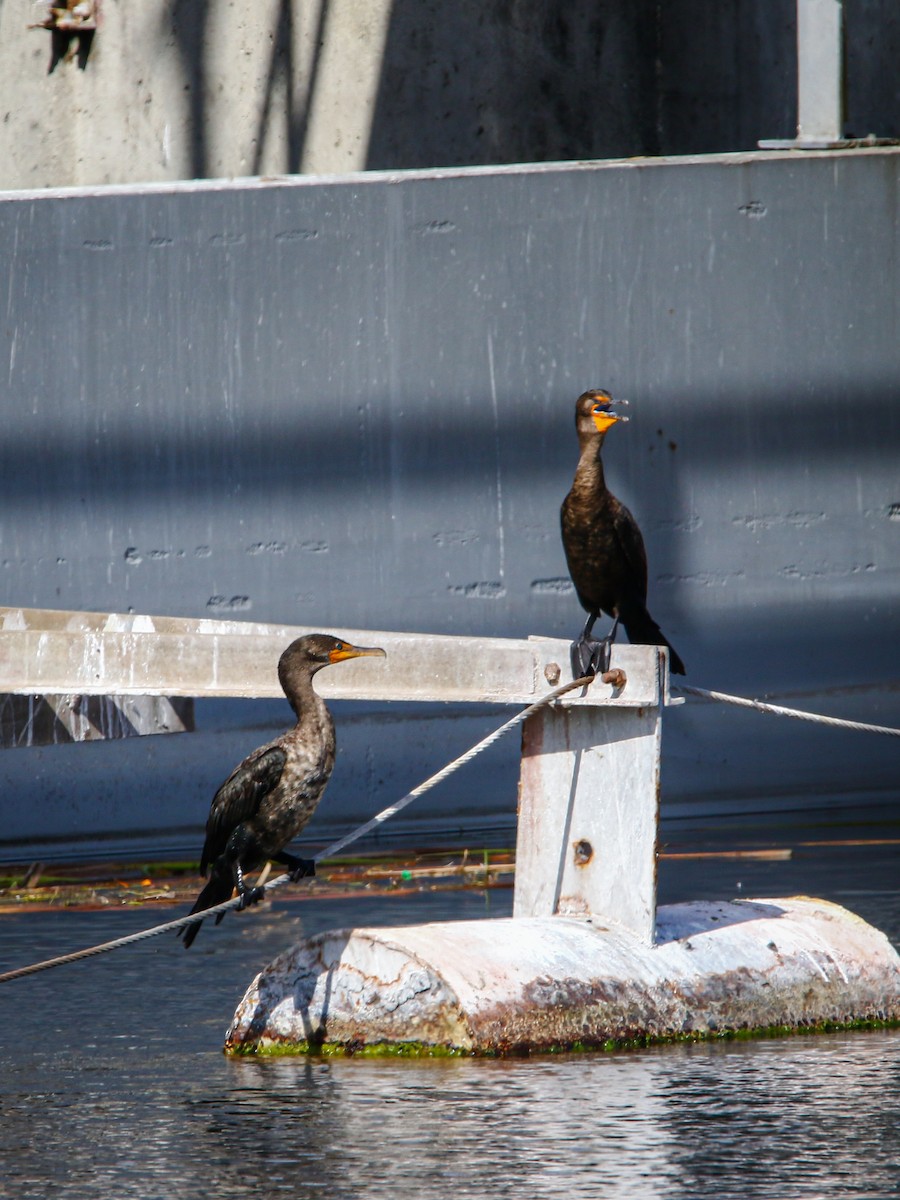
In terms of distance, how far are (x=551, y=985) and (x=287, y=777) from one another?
87 centimetres

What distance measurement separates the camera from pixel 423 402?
10.4 m

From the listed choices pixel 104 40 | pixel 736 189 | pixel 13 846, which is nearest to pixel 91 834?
pixel 13 846

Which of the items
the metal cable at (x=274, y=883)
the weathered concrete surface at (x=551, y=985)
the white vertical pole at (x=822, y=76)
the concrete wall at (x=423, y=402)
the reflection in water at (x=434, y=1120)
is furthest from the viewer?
the white vertical pole at (x=822, y=76)

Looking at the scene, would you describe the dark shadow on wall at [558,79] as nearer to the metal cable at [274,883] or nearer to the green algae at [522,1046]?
the metal cable at [274,883]

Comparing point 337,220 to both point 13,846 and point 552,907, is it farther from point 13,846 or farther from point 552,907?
point 552,907

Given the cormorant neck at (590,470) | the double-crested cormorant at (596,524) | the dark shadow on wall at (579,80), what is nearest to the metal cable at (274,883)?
the double-crested cormorant at (596,524)

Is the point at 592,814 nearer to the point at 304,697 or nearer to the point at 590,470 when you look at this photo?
the point at 304,697

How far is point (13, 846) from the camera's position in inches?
404

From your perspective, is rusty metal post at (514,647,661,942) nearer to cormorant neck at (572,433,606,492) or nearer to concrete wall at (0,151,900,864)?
cormorant neck at (572,433,606,492)

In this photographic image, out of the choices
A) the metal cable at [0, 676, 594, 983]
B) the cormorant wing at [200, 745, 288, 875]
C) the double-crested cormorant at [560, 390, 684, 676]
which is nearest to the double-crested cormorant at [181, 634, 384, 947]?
the cormorant wing at [200, 745, 288, 875]

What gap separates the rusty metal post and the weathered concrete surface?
0.40 ft

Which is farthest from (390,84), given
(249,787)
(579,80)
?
(249,787)

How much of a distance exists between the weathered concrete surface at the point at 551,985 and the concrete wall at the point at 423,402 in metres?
5.03

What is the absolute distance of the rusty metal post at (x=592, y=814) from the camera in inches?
209
